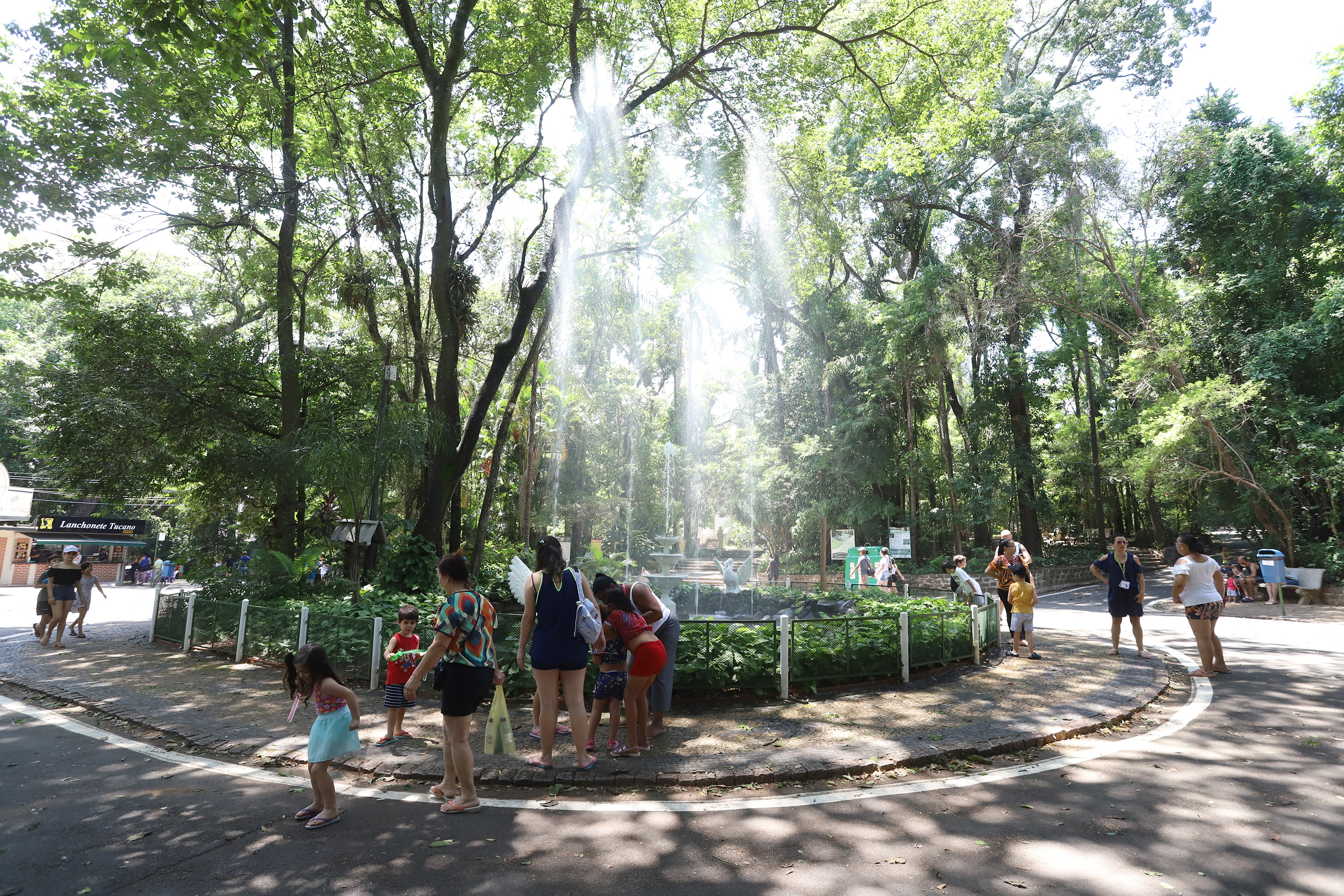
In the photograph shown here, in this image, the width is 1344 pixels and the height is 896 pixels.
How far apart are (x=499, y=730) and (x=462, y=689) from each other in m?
0.54

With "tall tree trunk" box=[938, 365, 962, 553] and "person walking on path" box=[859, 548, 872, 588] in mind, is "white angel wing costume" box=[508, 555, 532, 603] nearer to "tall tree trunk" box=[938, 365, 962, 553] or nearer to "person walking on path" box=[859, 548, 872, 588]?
"person walking on path" box=[859, 548, 872, 588]

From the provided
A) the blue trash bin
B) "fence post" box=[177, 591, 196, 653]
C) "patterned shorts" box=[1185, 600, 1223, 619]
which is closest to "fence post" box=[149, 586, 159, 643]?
"fence post" box=[177, 591, 196, 653]

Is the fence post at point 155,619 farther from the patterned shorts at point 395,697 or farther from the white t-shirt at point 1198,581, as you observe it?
the white t-shirt at point 1198,581

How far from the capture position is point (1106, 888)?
3471mm

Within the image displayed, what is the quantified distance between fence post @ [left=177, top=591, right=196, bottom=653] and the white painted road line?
199 inches

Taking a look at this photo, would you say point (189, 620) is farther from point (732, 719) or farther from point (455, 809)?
point (732, 719)

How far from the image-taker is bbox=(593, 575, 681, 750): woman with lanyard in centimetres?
579

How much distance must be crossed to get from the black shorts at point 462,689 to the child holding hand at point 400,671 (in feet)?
5.65

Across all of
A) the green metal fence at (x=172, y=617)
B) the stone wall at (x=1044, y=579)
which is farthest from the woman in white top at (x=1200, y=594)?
the green metal fence at (x=172, y=617)

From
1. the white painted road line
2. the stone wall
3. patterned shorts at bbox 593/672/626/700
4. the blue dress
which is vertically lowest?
the white painted road line

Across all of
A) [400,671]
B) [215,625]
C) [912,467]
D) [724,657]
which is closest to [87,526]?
[215,625]

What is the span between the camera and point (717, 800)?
4.82 meters

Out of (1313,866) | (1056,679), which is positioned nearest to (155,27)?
(1313,866)

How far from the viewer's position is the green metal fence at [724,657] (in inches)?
292
